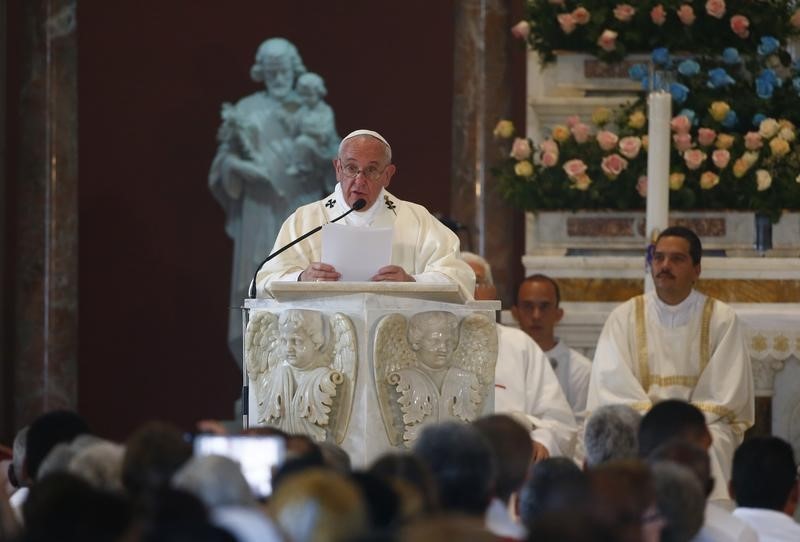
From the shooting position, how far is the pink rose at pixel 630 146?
9273 mm

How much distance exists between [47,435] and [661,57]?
5.21 metres

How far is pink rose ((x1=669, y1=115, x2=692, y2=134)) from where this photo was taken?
921cm

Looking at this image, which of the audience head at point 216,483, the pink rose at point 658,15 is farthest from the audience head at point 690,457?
the pink rose at point 658,15

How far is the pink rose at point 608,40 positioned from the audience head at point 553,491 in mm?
5079

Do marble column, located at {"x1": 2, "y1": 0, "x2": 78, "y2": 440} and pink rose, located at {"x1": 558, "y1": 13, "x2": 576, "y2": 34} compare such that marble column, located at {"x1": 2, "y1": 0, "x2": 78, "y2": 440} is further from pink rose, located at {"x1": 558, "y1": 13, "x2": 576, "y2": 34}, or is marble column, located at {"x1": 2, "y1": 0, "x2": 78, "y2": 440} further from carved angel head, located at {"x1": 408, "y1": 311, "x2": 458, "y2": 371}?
carved angel head, located at {"x1": 408, "y1": 311, "x2": 458, "y2": 371}

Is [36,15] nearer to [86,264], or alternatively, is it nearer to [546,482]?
[86,264]

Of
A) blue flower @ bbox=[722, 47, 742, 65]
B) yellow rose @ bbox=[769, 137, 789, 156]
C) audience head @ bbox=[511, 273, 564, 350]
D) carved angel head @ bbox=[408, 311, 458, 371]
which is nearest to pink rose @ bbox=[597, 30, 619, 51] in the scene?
blue flower @ bbox=[722, 47, 742, 65]

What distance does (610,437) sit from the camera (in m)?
5.44

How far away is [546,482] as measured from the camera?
4.51m

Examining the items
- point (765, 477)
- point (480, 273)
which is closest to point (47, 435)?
point (765, 477)

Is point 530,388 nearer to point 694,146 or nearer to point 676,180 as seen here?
point 676,180

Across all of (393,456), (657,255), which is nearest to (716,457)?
(657,255)

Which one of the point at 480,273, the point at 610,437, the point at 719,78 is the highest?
the point at 719,78

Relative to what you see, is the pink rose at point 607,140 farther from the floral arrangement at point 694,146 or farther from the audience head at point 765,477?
the audience head at point 765,477
